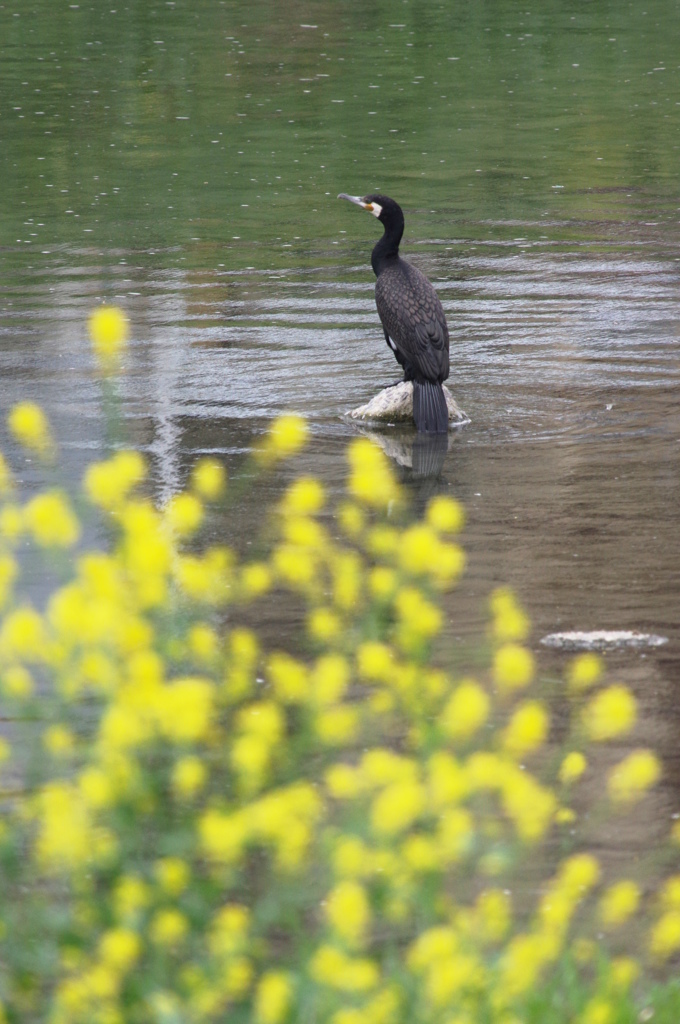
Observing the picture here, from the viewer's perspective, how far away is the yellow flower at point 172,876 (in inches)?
132

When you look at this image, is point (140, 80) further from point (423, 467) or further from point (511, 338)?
point (423, 467)

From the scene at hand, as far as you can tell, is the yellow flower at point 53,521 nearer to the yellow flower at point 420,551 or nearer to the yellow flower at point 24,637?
the yellow flower at point 24,637

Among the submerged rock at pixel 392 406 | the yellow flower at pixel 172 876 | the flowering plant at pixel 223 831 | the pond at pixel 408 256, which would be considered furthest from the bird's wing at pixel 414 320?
the yellow flower at pixel 172 876

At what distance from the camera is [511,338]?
13.0 meters

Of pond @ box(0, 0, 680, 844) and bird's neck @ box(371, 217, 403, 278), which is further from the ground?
bird's neck @ box(371, 217, 403, 278)

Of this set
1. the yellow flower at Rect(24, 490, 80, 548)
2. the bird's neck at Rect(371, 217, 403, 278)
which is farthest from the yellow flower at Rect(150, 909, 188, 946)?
the bird's neck at Rect(371, 217, 403, 278)

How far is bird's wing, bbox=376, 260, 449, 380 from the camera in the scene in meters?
10.9

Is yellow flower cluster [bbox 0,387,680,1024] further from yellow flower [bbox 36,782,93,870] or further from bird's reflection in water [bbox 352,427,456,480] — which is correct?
bird's reflection in water [bbox 352,427,456,480]

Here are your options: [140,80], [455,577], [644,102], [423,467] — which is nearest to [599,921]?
[455,577]

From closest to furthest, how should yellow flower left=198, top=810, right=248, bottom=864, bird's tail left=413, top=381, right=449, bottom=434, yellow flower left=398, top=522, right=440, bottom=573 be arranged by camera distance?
yellow flower left=198, top=810, right=248, bottom=864
yellow flower left=398, top=522, right=440, bottom=573
bird's tail left=413, top=381, right=449, bottom=434

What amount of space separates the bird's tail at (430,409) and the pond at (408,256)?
0.78ft

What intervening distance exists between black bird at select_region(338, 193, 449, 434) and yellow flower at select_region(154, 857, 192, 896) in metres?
7.59

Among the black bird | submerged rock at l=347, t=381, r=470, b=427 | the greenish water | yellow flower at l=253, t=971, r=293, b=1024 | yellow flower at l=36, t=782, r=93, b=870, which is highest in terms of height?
yellow flower at l=36, t=782, r=93, b=870

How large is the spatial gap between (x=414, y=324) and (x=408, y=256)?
463cm
